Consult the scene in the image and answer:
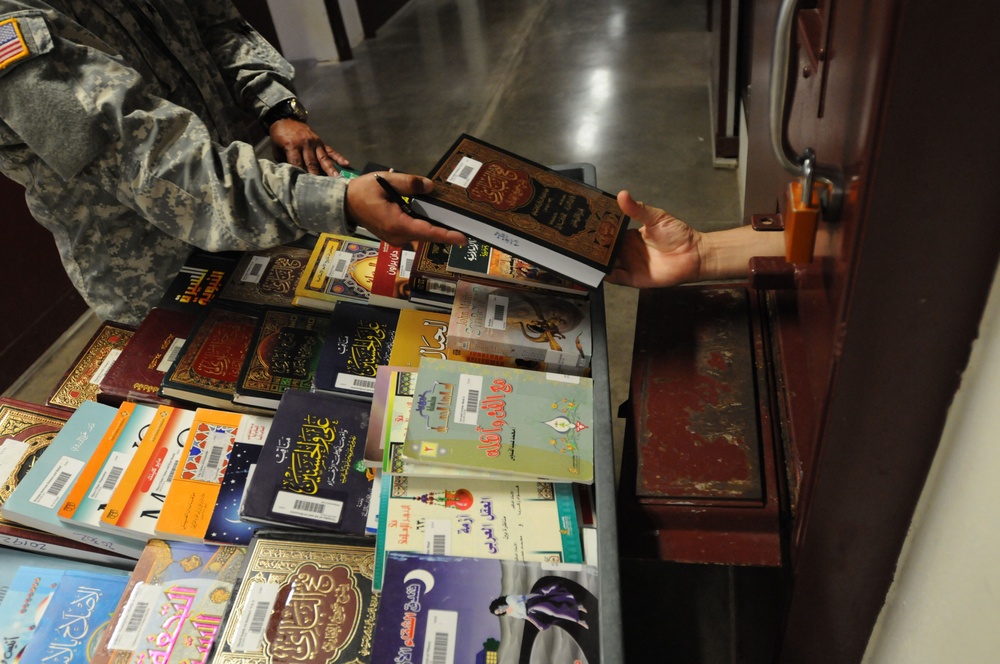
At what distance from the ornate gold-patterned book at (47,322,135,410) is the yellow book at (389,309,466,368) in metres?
0.63

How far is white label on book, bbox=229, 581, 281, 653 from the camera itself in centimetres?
91

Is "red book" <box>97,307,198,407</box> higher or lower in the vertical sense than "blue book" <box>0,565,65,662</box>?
higher

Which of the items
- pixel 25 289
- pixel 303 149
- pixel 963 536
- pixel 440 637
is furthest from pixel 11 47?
pixel 25 289

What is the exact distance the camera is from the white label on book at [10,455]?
1.23 meters

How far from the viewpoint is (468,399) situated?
3.52 ft

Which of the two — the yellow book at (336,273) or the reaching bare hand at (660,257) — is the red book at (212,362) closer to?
the yellow book at (336,273)

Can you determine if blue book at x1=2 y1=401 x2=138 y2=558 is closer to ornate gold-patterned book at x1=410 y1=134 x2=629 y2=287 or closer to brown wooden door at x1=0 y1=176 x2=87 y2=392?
ornate gold-patterned book at x1=410 y1=134 x2=629 y2=287

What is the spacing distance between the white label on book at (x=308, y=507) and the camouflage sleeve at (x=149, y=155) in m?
0.48

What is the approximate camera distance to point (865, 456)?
794 millimetres

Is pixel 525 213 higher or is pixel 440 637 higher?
pixel 525 213

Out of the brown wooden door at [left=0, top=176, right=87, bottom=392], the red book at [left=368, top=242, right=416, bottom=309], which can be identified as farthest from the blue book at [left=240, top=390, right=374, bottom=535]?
the brown wooden door at [left=0, top=176, right=87, bottom=392]

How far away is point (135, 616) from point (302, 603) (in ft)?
0.84

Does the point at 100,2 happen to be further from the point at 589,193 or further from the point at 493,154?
the point at 589,193

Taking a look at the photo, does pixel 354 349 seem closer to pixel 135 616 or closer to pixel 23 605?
pixel 135 616
